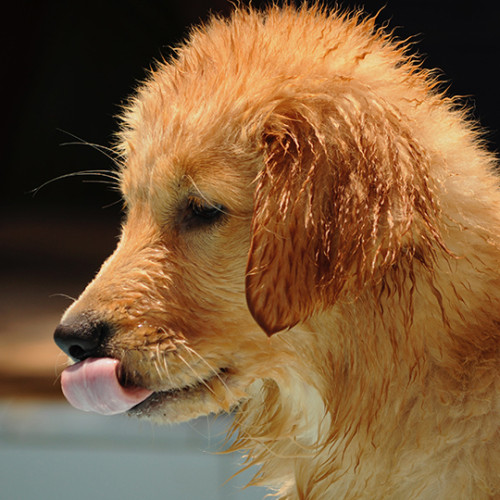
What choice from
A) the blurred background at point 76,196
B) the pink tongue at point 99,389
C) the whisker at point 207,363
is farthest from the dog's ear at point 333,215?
the blurred background at point 76,196

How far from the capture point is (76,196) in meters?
4.12

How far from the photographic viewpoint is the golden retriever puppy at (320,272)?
131 centimetres

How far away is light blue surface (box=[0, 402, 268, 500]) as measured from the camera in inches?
111

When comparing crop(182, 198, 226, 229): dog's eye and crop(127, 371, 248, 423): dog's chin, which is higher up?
crop(182, 198, 226, 229): dog's eye

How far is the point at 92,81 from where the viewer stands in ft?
12.8

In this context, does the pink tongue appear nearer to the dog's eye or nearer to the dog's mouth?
the dog's mouth

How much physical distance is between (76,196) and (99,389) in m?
2.89

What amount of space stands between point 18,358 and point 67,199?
2.76ft

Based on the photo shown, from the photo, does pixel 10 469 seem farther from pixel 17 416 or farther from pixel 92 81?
pixel 92 81

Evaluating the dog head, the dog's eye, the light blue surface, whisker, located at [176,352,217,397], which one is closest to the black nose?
the dog head

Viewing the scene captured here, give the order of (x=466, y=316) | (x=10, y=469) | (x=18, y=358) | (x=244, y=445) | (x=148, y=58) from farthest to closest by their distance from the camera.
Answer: (x=18, y=358)
(x=148, y=58)
(x=10, y=469)
(x=244, y=445)
(x=466, y=316)

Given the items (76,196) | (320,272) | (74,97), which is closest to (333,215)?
(320,272)

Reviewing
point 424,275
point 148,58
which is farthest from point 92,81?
point 424,275

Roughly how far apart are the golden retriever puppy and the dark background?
1916 mm
